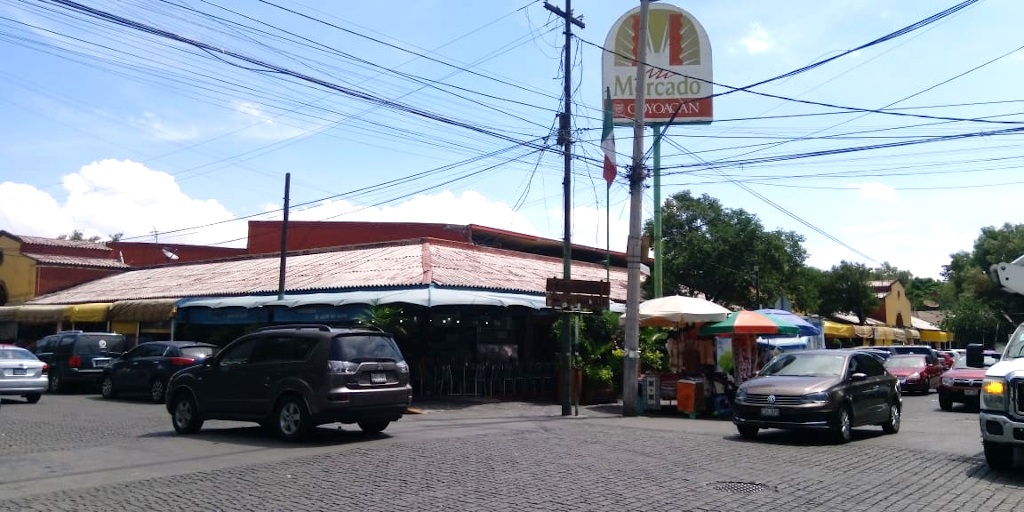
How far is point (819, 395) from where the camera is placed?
13.7m

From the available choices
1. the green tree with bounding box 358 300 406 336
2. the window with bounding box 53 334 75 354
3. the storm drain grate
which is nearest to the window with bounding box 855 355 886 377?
the storm drain grate

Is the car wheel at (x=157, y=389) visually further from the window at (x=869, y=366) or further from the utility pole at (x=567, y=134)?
the window at (x=869, y=366)

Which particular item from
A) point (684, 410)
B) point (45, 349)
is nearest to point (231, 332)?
point (45, 349)

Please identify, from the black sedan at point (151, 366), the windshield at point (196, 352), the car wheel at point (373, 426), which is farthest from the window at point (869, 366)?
the windshield at point (196, 352)

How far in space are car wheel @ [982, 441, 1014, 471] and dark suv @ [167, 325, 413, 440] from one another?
8195 mm

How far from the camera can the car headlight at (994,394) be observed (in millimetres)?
10117

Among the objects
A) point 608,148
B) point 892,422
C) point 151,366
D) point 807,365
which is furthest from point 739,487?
point 151,366

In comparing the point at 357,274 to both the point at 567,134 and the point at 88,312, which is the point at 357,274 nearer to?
the point at 567,134

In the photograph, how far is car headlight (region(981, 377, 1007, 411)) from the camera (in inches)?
398

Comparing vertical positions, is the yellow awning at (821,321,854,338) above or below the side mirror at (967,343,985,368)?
above

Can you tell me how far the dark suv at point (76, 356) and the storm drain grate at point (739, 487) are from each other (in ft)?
64.3

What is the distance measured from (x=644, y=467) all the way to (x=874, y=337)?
41.0 metres

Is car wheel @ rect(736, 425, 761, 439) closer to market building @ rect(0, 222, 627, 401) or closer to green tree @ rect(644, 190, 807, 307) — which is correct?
market building @ rect(0, 222, 627, 401)

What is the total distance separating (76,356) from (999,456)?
73.7ft
